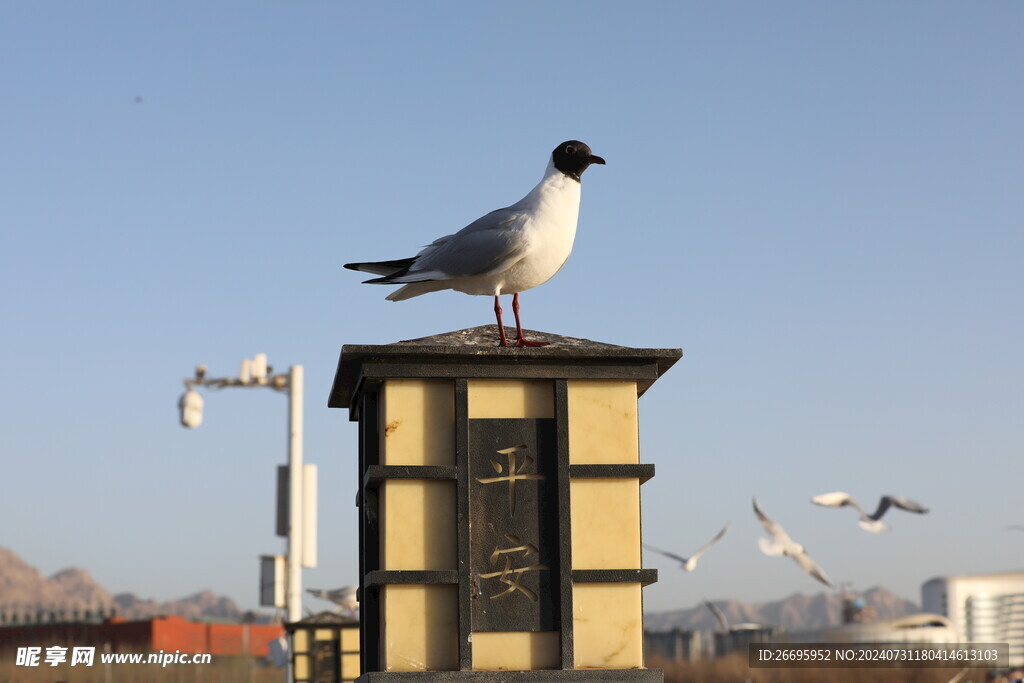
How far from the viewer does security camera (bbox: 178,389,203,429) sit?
2464 cm

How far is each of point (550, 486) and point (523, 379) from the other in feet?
1.90

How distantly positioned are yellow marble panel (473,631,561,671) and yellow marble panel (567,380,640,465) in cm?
92

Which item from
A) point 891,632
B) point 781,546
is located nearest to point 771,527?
point 781,546

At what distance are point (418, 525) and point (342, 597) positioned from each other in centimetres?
1523

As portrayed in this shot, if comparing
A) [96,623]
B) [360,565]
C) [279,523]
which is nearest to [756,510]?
[279,523]

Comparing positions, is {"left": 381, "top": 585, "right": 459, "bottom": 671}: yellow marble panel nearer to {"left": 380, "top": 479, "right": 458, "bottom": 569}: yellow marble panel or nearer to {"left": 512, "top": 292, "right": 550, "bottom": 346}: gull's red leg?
{"left": 380, "top": 479, "right": 458, "bottom": 569}: yellow marble panel

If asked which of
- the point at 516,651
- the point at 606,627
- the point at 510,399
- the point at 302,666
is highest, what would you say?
→ the point at 510,399

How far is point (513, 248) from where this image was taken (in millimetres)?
7031

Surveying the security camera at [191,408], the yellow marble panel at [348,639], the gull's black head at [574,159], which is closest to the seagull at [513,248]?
the gull's black head at [574,159]

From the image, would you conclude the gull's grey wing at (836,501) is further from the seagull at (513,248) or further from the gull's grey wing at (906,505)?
the seagull at (513,248)

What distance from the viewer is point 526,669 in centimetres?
645

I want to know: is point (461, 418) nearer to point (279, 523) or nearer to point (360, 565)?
point (360, 565)

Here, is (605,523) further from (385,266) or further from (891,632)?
(891,632)

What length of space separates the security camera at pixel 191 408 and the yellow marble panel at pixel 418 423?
1866cm
